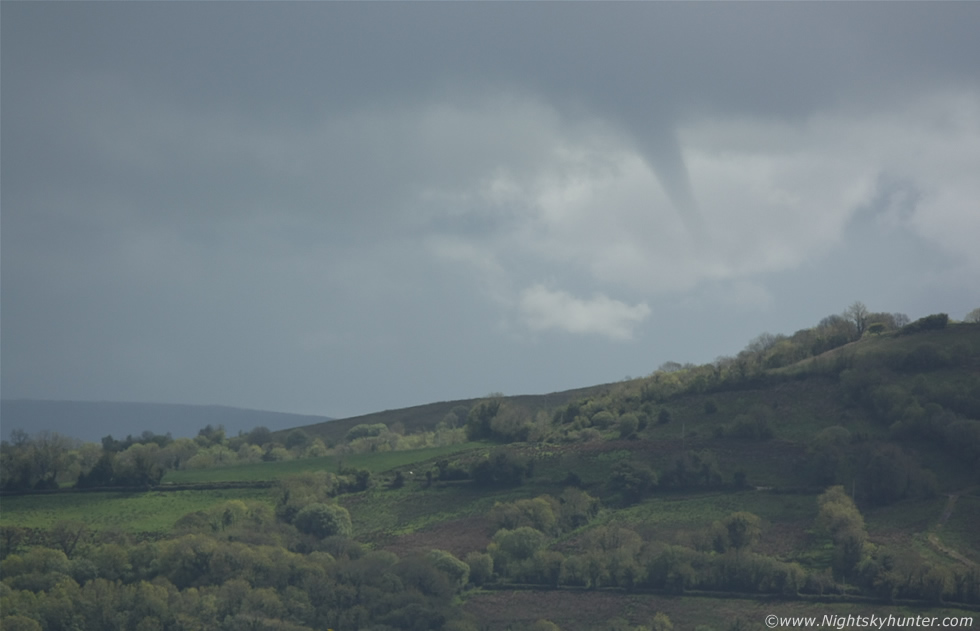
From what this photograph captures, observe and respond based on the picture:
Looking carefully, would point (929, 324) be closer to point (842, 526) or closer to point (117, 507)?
point (842, 526)

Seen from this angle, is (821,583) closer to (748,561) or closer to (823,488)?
(748,561)

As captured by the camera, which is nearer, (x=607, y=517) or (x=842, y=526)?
(x=842, y=526)

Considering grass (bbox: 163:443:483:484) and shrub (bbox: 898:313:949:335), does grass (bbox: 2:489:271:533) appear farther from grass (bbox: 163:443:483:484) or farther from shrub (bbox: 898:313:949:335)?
shrub (bbox: 898:313:949:335)

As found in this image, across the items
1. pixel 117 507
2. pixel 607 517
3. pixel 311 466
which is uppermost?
pixel 311 466

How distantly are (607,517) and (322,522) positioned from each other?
33.9 m

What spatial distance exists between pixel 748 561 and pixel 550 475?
40678 millimetres

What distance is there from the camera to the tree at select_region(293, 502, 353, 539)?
396 feet

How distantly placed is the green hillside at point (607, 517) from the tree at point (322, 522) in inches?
10.5

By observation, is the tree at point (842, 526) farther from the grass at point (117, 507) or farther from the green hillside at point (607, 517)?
the grass at point (117, 507)

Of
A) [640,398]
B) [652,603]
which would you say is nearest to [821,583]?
[652,603]

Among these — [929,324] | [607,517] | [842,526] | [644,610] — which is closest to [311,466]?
[607,517]

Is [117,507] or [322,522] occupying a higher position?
[117,507]

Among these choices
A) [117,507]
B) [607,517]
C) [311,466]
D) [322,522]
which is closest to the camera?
[607,517]

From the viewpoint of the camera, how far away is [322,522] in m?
121
